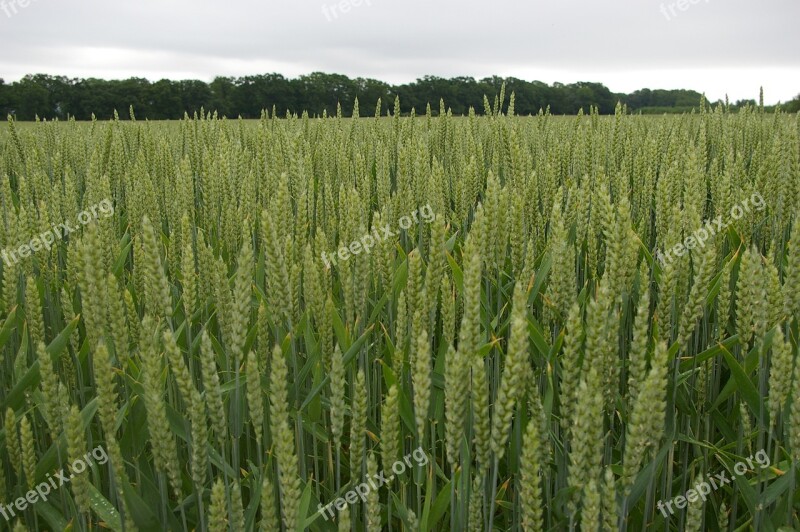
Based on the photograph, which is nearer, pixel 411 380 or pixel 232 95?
pixel 411 380

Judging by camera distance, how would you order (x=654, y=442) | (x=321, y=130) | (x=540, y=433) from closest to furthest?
(x=654, y=442) < (x=540, y=433) < (x=321, y=130)

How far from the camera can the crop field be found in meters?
0.91

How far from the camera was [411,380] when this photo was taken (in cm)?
143

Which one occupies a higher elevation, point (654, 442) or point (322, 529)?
point (654, 442)

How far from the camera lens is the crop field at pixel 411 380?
0.91 metres

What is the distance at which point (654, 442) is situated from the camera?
2.99 ft

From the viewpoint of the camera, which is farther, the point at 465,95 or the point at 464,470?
the point at 465,95

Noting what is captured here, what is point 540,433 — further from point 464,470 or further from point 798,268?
point 798,268

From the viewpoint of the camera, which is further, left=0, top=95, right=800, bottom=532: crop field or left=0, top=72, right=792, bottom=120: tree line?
left=0, top=72, right=792, bottom=120: tree line

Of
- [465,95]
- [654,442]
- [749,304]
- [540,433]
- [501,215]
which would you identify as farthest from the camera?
[465,95]

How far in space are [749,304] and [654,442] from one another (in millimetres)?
402

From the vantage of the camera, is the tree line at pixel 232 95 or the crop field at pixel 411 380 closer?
the crop field at pixel 411 380

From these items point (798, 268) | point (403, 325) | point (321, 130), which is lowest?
point (403, 325)

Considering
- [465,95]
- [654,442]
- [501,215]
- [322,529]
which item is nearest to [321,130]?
[501,215]
